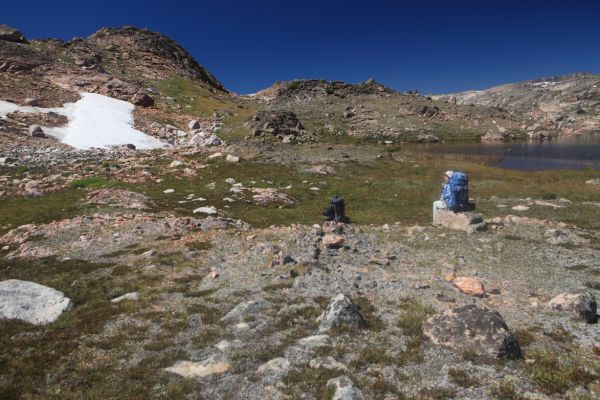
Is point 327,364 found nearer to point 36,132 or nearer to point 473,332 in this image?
point 473,332

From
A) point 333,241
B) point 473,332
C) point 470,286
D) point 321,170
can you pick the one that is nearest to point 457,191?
point 333,241

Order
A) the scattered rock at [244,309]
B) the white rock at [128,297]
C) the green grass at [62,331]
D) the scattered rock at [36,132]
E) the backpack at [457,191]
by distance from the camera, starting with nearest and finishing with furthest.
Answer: the green grass at [62,331] < the scattered rock at [244,309] < the white rock at [128,297] < the backpack at [457,191] < the scattered rock at [36,132]

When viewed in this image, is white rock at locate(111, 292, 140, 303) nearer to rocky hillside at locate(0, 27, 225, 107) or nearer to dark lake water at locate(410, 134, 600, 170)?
rocky hillside at locate(0, 27, 225, 107)

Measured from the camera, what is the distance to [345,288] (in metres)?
16.0

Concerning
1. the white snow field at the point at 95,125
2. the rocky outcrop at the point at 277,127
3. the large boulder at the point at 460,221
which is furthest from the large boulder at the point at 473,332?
the rocky outcrop at the point at 277,127

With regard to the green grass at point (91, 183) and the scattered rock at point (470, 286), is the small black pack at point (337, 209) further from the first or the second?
the green grass at point (91, 183)

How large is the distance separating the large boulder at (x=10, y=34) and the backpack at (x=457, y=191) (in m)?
103

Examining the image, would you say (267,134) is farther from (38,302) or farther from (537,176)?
(38,302)

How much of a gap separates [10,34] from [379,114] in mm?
99037

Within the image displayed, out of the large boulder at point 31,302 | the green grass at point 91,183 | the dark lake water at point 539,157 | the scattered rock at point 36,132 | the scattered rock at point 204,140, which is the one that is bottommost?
the dark lake water at point 539,157

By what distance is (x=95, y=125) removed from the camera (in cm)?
6306

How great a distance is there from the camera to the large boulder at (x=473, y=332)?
36.8ft

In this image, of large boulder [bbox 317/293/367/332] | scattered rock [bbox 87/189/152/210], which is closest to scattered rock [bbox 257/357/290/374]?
large boulder [bbox 317/293/367/332]

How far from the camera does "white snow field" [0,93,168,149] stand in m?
56.7
